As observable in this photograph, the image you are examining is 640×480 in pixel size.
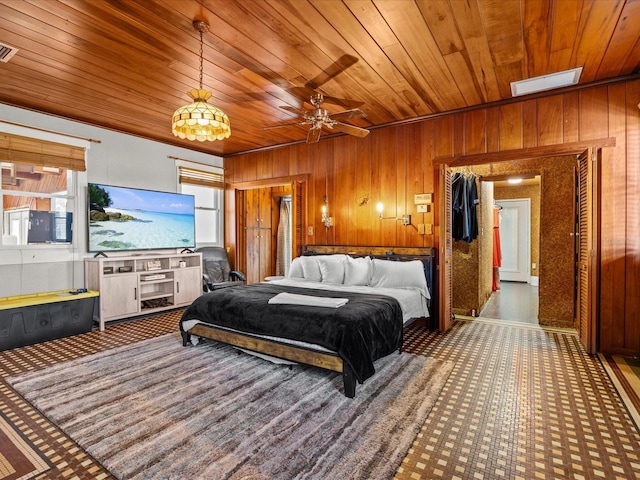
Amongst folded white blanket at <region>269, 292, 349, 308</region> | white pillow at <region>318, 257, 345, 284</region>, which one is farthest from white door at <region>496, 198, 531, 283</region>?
folded white blanket at <region>269, 292, 349, 308</region>

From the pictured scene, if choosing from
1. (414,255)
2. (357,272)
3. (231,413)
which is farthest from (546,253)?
(231,413)

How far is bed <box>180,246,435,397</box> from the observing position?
2.66 m

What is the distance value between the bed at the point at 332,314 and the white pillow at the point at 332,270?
0.04 feet

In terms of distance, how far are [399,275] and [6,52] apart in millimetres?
4338

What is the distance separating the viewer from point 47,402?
97.8 inches

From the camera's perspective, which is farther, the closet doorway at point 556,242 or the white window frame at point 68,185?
the closet doorway at point 556,242

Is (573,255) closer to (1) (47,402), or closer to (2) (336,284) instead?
(2) (336,284)

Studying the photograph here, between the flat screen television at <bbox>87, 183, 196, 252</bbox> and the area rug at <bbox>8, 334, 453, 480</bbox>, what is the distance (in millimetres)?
2016

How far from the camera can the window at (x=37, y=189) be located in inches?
159

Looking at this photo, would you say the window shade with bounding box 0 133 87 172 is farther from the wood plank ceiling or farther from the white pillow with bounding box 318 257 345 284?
the white pillow with bounding box 318 257 345 284

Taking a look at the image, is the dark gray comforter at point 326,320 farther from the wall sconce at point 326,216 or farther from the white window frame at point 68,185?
the white window frame at point 68,185

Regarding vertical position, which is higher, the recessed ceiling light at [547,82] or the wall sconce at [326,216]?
the recessed ceiling light at [547,82]

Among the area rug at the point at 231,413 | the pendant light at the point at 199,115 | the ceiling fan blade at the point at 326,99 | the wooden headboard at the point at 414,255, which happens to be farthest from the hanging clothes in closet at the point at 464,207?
the pendant light at the point at 199,115

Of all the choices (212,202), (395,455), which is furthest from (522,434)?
(212,202)
